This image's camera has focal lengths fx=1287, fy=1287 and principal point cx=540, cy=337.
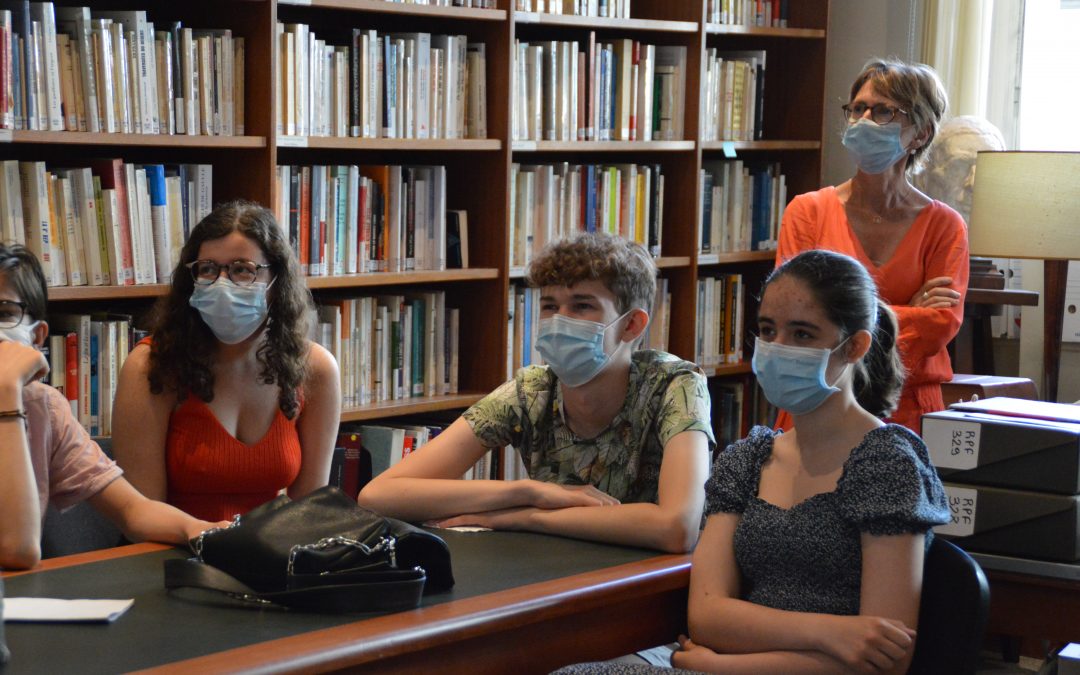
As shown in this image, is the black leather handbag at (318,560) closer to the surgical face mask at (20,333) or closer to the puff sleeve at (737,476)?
the puff sleeve at (737,476)

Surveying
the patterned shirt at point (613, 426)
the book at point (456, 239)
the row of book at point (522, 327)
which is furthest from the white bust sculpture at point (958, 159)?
the patterned shirt at point (613, 426)

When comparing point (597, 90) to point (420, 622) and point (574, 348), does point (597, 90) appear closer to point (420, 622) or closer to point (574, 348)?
point (574, 348)

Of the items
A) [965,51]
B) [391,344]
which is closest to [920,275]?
[391,344]

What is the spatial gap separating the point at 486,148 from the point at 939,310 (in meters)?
1.37

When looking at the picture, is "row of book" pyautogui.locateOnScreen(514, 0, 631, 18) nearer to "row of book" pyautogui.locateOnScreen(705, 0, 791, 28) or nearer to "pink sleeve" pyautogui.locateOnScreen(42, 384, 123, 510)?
"row of book" pyautogui.locateOnScreen(705, 0, 791, 28)

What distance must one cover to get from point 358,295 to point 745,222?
1.54m

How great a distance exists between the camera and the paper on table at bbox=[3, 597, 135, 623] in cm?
151

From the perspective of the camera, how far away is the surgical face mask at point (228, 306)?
2395mm

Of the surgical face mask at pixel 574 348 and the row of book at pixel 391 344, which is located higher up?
the surgical face mask at pixel 574 348

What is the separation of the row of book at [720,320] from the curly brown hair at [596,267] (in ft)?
6.54

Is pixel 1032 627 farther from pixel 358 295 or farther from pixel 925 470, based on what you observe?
pixel 358 295

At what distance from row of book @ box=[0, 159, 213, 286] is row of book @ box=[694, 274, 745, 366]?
6.09 ft

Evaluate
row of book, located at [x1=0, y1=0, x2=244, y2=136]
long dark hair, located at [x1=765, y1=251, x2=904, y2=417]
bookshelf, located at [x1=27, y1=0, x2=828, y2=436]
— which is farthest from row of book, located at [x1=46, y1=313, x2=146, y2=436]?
long dark hair, located at [x1=765, y1=251, x2=904, y2=417]

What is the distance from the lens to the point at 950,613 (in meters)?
1.68
